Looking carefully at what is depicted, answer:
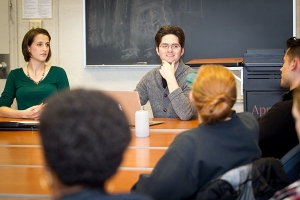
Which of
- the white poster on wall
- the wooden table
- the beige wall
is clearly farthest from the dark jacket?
the white poster on wall

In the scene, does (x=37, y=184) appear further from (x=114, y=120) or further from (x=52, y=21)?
(x=52, y=21)

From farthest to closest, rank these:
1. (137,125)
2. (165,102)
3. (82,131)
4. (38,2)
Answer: (38,2)
(165,102)
(137,125)
(82,131)

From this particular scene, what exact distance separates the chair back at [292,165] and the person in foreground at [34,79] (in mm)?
2081

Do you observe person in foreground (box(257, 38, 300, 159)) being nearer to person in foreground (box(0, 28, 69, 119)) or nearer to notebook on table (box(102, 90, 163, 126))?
notebook on table (box(102, 90, 163, 126))

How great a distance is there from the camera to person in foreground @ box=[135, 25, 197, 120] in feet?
9.77

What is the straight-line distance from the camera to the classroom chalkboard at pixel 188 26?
12.8ft

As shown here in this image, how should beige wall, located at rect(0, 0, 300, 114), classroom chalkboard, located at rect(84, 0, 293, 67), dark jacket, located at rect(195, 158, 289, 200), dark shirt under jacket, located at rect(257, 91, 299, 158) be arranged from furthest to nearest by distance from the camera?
beige wall, located at rect(0, 0, 300, 114) < classroom chalkboard, located at rect(84, 0, 293, 67) < dark shirt under jacket, located at rect(257, 91, 299, 158) < dark jacket, located at rect(195, 158, 289, 200)

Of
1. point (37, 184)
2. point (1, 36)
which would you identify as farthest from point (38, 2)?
point (37, 184)

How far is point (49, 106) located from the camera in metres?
0.80

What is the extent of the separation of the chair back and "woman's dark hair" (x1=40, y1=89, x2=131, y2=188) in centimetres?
94

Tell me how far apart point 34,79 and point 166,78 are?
43.0 inches

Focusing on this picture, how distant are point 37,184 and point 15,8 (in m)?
3.20

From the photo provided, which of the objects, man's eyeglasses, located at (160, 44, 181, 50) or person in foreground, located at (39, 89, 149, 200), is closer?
person in foreground, located at (39, 89, 149, 200)

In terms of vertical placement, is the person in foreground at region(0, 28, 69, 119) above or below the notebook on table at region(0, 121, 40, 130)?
above
